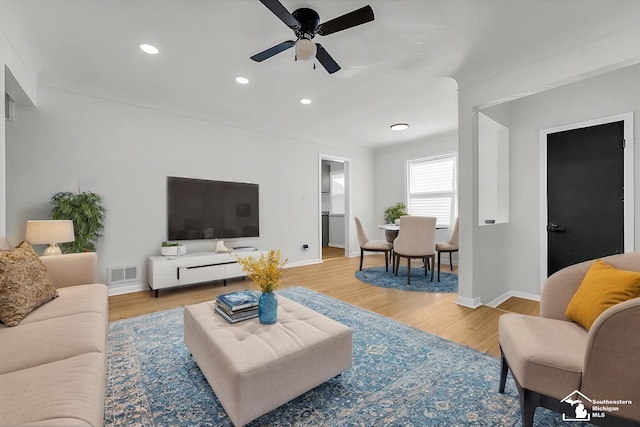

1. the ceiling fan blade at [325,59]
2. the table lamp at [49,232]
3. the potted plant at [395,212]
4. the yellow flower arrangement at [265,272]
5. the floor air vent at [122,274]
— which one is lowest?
the floor air vent at [122,274]

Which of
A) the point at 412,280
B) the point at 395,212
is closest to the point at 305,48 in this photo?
the point at 412,280

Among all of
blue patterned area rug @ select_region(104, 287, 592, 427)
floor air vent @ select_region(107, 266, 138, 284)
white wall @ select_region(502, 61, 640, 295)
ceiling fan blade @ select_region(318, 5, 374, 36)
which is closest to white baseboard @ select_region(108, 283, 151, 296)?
floor air vent @ select_region(107, 266, 138, 284)

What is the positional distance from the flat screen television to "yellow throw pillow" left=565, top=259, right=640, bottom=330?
13.3ft

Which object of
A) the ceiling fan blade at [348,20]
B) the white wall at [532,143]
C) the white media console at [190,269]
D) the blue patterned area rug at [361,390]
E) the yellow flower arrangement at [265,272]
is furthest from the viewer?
the white media console at [190,269]

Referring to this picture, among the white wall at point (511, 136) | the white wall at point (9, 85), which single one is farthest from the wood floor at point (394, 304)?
the white wall at point (9, 85)

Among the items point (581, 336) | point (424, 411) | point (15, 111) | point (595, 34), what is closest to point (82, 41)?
point (15, 111)

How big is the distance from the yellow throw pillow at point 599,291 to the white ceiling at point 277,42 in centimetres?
191

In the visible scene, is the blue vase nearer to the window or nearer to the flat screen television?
the flat screen television

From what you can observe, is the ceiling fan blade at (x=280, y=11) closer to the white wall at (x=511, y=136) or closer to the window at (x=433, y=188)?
the white wall at (x=511, y=136)

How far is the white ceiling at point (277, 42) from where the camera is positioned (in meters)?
2.04

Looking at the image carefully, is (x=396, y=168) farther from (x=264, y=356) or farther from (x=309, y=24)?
(x=264, y=356)

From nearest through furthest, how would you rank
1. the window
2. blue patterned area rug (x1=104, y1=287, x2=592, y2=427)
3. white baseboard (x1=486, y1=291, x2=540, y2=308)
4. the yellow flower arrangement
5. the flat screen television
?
blue patterned area rug (x1=104, y1=287, x2=592, y2=427)
the yellow flower arrangement
white baseboard (x1=486, y1=291, x2=540, y2=308)
the flat screen television
the window

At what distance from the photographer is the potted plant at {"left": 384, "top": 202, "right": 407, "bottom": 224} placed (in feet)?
19.0

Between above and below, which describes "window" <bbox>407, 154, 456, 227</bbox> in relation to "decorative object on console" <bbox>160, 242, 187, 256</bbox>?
above
